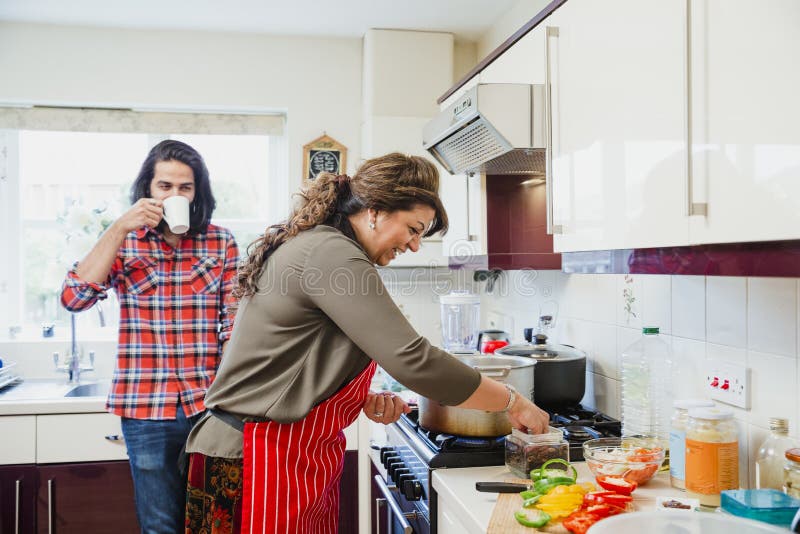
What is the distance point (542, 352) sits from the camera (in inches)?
80.3

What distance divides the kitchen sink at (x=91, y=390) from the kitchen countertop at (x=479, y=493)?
2.05m

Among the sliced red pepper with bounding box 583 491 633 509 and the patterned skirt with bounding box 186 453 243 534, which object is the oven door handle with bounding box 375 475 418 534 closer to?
the patterned skirt with bounding box 186 453 243 534

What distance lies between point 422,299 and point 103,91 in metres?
1.88

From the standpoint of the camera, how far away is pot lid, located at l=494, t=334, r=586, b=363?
6.57 ft

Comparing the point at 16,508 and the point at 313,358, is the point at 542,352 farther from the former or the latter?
the point at 16,508

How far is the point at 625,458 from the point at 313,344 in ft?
2.42

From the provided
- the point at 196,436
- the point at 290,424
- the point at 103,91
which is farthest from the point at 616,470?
the point at 103,91

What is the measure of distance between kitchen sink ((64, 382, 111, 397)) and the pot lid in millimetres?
1949

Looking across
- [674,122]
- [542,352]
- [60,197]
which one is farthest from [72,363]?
[674,122]

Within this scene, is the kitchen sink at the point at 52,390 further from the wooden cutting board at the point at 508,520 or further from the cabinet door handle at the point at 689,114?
the cabinet door handle at the point at 689,114

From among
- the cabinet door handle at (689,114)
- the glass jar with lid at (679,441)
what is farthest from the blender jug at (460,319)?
the cabinet door handle at (689,114)

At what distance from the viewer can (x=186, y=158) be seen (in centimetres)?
205

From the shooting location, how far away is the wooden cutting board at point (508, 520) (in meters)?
1.18

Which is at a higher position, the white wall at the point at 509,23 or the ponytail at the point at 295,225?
the white wall at the point at 509,23
